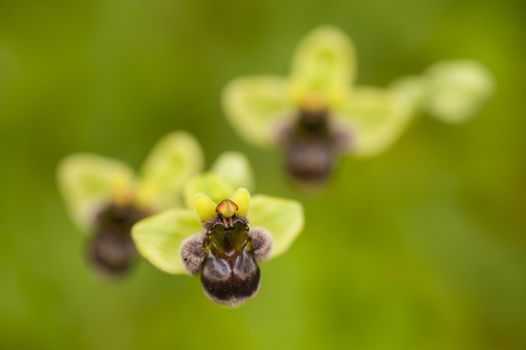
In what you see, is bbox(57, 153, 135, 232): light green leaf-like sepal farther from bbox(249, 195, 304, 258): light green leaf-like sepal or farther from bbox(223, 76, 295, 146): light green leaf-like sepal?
bbox(249, 195, 304, 258): light green leaf-like sepal

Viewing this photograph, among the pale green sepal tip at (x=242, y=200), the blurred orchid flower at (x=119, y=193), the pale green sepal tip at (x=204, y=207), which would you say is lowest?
the pale green sepal tip at (x=242, y=200)

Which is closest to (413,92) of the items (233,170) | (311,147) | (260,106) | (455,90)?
(455,90)

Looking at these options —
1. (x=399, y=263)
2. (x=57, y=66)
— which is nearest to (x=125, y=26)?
(x=57, y=66)

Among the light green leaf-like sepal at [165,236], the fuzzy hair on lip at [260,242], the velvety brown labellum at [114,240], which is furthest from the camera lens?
the velvety brown labellum at [114,240]

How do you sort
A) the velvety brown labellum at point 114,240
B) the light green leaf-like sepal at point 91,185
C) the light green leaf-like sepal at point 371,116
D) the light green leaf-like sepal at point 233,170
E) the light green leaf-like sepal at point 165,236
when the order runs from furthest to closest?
the light green leaf-like sepal at point 371,116
the light green leaf-like sepal at point 91,185
the velvety brown labellum at point 114,240
the light green leaf-like sepal at point 233,170
the light green leaf-like sepal at point 165,236

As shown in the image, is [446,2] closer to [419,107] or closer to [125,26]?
[419,107]

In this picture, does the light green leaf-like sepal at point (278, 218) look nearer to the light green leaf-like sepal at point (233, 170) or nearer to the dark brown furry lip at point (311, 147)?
the light green leaf-like sepal at point (233, 170)

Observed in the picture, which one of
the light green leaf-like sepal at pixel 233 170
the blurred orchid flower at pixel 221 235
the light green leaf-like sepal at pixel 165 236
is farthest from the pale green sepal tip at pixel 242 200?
the light green leaf-like sepal at pixel 233 170
